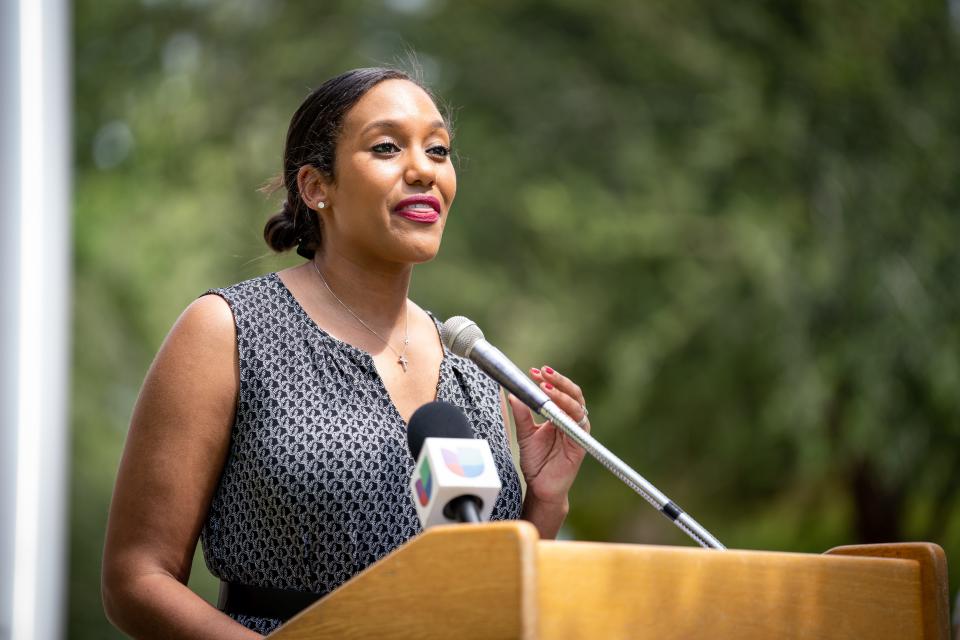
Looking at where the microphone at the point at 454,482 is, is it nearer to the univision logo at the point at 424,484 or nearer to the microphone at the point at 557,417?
the univision logo at the point at 424,484

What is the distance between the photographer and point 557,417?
82.9 inches

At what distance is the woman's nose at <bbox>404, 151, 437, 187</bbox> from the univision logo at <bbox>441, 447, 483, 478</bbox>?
856mm

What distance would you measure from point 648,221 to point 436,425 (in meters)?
7.14

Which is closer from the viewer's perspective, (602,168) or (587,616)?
(587,616)

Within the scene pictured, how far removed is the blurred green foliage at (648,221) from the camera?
26.9 feet

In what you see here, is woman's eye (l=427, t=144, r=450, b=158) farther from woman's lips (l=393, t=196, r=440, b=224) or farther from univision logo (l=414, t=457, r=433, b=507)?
univision logo (l=414, t=457, r=433, b=507)

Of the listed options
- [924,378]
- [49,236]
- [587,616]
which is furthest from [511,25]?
[587,616]

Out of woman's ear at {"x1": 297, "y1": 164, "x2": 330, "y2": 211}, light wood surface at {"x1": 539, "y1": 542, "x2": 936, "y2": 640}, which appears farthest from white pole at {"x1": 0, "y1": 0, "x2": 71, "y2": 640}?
light wood surface at {"x1": 539, "y1": 542, "x2": 936, "y2": 640}

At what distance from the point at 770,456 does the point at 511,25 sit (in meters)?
4.41

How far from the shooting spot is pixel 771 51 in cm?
869

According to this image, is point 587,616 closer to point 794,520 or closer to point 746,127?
point 746,127

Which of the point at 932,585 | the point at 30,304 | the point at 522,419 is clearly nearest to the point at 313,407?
the point at 522,419

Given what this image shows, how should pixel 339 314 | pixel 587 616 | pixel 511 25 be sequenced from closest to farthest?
1. pixel 587 616
2. pixel 339 314
3. pixel 511 25

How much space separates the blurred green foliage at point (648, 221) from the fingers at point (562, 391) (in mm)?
5465
